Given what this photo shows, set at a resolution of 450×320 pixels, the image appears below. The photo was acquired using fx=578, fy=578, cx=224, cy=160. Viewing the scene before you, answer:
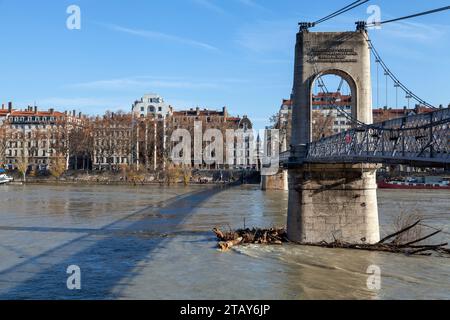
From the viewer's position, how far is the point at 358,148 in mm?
18141

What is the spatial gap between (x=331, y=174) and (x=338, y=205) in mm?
1143

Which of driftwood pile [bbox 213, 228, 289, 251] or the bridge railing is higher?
the bridge railing

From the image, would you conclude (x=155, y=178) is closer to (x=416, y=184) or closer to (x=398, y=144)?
(x=416, y=184)

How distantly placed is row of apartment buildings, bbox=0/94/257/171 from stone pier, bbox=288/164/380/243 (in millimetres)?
64759

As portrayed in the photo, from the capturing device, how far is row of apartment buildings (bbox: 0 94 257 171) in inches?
3625

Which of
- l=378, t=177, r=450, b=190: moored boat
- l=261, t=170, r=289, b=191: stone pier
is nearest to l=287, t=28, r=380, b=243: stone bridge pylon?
l=261, t=170, r=289, b=191: stone pier

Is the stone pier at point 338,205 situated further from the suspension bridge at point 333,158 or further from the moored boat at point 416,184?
the moored boat at point 416,184

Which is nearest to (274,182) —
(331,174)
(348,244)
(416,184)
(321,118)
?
(416,184)

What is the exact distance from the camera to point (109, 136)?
96.4 metres

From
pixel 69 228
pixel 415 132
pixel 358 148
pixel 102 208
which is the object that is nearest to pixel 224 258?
pixel 358 148

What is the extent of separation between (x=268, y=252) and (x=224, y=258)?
73.1 inches

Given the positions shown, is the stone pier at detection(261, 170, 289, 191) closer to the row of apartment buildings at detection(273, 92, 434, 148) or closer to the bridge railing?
the row of apartment buildings at detection(273, 92, 434, 148)

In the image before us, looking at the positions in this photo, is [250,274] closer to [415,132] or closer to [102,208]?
[415,132]

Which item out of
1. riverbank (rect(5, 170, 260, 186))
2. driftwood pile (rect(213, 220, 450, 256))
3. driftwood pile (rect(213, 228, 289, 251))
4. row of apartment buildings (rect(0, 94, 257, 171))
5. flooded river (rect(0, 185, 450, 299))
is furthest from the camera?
row of apartment buildings (rect(0, 94, 257, 171))
